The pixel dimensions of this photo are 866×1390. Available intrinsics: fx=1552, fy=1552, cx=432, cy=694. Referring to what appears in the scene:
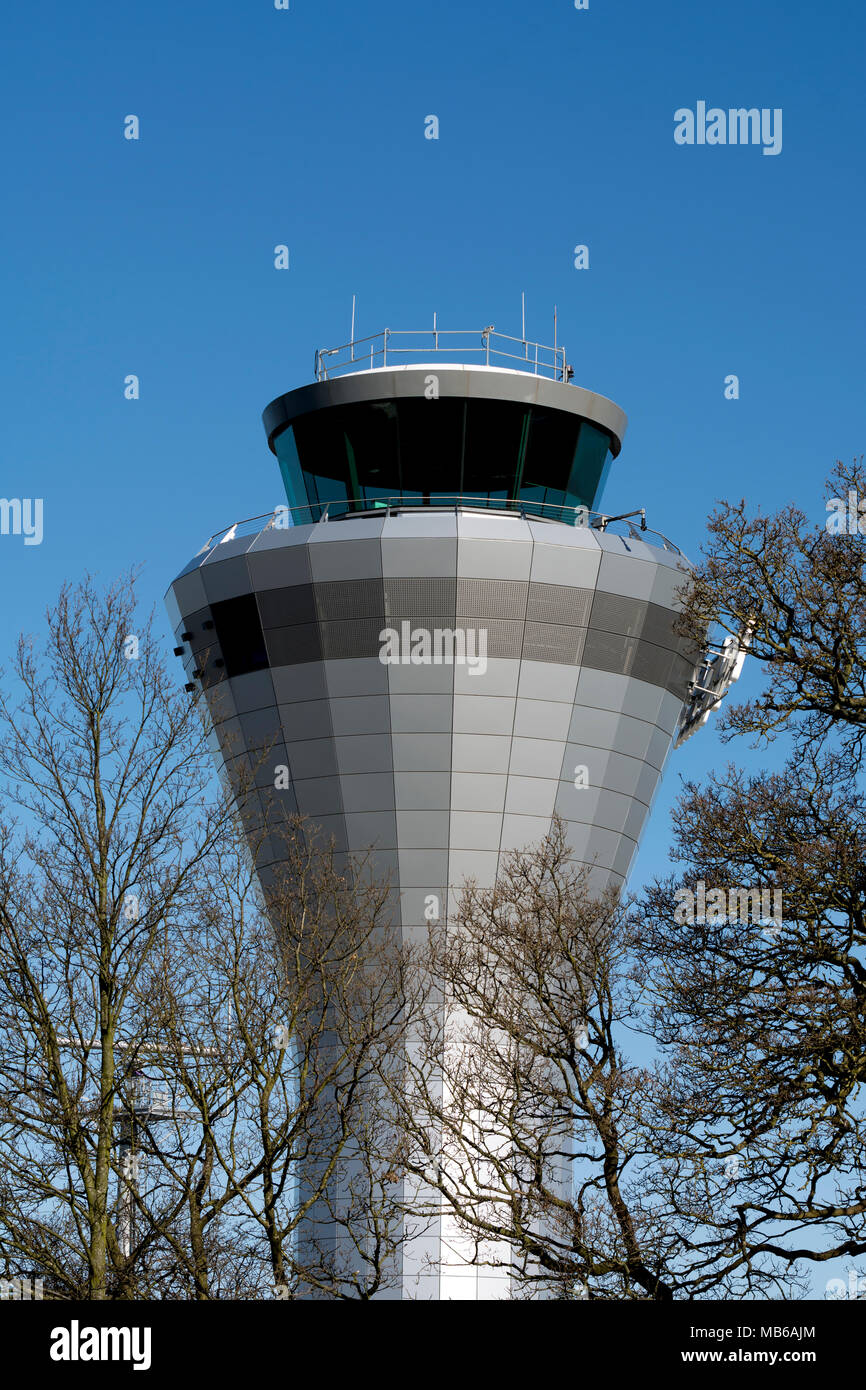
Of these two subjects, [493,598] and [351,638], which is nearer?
[493,598]

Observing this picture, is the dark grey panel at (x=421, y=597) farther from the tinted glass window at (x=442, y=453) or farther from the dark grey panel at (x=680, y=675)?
the dark grey panel at (x=680, y=675)

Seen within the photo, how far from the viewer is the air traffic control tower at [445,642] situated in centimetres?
3903

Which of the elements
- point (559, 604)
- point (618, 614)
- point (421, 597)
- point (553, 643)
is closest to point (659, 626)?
point (618, 614)

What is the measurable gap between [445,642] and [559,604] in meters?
3.09

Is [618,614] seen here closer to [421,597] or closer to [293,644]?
[421,597]

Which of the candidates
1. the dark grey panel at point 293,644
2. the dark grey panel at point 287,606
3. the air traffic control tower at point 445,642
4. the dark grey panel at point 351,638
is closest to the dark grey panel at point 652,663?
the air traffic control tower at point 445,642

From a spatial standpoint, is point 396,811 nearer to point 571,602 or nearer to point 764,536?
point 571,602

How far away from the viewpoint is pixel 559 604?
39.5 meters

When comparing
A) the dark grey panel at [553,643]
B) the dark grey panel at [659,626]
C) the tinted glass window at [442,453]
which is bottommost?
the dark grey panel at [553,643]

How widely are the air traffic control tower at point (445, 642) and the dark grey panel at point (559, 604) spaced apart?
1.7 inches

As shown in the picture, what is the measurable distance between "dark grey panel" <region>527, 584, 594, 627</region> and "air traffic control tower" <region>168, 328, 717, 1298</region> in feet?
0.14

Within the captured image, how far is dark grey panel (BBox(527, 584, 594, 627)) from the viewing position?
129 feet
